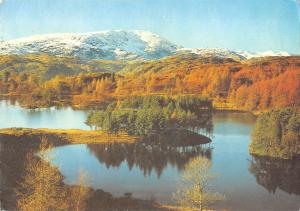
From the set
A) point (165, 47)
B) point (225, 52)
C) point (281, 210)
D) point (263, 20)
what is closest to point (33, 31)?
point (165, 47)

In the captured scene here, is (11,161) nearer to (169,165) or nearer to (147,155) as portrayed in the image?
(147,155)

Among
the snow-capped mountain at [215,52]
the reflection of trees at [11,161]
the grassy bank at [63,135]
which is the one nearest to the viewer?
the reflection of trees at [11,161]

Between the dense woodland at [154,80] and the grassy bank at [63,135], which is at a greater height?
the dense woodland at [154,80]

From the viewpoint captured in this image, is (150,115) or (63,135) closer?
(63,135)

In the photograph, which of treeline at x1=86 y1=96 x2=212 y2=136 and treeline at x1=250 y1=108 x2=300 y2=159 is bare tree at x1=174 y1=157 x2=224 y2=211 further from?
treeline at x1=250 y1=108 x2=300 y2=159

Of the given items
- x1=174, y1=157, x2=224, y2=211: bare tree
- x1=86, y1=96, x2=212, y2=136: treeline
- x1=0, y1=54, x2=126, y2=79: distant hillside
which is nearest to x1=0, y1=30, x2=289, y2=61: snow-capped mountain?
x1=0, y1=54, x2=126, y2=79: distant hillside

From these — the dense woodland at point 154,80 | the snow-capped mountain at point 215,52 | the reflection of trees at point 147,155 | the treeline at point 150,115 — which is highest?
the snow-capped mountain at point 215,52

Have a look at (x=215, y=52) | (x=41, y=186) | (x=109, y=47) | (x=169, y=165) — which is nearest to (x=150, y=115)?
(x=169, y=165)

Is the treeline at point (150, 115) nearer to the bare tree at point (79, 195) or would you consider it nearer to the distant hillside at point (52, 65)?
the distant hillside at point (52, 65)

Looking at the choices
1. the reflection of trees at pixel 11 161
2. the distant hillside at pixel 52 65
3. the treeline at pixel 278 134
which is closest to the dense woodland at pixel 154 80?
the distant hillside at pixel 52 65
